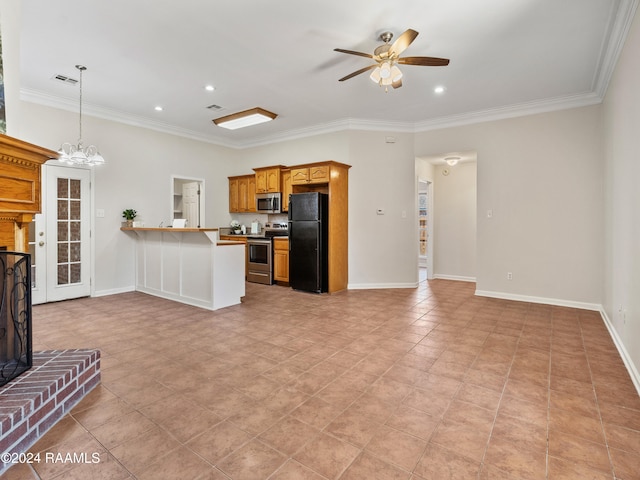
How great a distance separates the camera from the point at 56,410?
1914 millimetres

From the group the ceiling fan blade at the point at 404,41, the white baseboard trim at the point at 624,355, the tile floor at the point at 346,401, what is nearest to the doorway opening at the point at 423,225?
the tile floor at the point at 346,401

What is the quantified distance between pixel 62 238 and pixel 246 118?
133 inches

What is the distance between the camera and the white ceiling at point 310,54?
2801mm

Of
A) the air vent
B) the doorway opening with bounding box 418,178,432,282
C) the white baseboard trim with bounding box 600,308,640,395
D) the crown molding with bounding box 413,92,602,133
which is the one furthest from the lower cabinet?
the white baseboard trim with bounding box 600,308,640,395

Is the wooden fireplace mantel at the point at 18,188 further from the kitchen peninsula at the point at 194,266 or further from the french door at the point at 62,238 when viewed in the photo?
the french door at the point at 62,238

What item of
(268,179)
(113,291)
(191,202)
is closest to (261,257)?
(268,179)

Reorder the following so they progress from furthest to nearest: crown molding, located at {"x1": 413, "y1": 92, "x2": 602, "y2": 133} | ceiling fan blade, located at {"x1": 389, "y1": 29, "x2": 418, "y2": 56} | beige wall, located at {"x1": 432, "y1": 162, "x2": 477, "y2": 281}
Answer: beige wall, located at {"x1": 432, "y1": 162, "x2": 477, "y2": 281} → crown molding, located at {"x1": 413, "y1": 92, "x2": 602, "y2": 133} → ceiling fan blade, located at {"x1": 389, "y1": 29, "x2": 418, "y2": 56}

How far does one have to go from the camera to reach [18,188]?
6.88ft

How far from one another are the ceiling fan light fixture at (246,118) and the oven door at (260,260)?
7.17 ft

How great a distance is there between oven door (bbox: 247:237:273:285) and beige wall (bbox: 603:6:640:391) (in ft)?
16.6

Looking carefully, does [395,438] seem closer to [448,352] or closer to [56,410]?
[448,352]

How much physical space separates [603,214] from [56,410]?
20.0ft

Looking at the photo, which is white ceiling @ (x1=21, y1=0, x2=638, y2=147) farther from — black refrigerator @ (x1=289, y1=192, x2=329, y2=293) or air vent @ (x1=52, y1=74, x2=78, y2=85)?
black refrigerator @ (x1=289, y1=192, x2=329, y2=293)

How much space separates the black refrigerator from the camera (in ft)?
18.0
